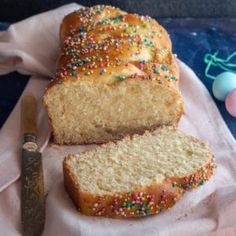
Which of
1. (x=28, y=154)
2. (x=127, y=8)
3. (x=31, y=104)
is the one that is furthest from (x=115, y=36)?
(x=127, y=8)

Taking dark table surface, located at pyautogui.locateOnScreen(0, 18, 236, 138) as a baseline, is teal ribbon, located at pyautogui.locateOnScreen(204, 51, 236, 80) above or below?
below

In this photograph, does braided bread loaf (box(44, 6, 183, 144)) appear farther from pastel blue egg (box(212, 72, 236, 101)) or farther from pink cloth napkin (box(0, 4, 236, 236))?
pastel blue egg (box(212, 72, 236, 101))

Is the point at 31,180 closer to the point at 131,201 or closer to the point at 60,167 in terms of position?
the point at 60,167

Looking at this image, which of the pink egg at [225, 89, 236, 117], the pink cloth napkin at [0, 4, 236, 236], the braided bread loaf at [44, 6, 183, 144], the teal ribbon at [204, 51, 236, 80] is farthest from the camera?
the teal ribbon at [204, 51, 236, 80]

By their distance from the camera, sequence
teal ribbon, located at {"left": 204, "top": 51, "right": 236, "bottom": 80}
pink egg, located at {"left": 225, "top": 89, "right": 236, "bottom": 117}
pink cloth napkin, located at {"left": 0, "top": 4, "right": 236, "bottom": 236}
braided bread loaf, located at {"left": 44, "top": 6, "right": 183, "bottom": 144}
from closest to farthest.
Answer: pink cloth napkin, located at {"left": 0, "top": 4, "right": 236, "bottom": 236}
braided bread loaf, located at {"left": 44, "top": 6, "right": 183, "bottom": 144}
pink egg, located at {"left": 225, "top": 89, "right": 236, "bottom": 117}
teal ribbon, located at {"left": 204, "top": 51, "right": 236, "bottom": 80}

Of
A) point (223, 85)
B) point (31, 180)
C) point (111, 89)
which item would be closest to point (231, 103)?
point (223, 85)

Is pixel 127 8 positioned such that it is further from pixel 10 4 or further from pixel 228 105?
pixel 228 105

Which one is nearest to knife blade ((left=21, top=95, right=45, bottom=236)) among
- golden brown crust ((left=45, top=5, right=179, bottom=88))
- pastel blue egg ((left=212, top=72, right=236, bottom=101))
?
golden brown crust ((left=45, top=5, right=179, bottom=88))
